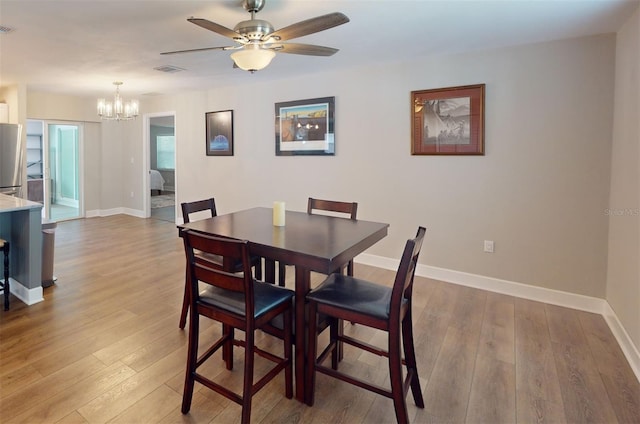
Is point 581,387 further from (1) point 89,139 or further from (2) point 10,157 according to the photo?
(1) point 89,139

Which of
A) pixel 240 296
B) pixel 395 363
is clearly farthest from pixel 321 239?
pixel 395 363

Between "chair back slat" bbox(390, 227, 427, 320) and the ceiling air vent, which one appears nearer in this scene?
"chair back slat" bbox(390, 227, 427, 320)

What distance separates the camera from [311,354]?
71.0 inches

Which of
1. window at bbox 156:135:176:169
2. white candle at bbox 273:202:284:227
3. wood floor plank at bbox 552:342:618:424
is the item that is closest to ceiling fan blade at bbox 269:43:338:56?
white candle at bbox 273:202:284:227

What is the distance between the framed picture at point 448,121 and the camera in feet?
11.1

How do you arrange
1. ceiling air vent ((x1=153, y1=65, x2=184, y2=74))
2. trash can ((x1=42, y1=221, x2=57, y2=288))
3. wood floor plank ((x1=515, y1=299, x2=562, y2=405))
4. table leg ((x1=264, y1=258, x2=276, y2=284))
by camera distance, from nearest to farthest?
1. wood floor plank ((x1=515, y1=299, x2=562, y2=405))
2. table leg ((x1=264, y1=258, x2=276, y2=284))
3. trash can ((x1=42, y1=221, x2=57, y2=288))
4. ceiling air vent ((x1=153, y1=65, x2=184, y2=74))

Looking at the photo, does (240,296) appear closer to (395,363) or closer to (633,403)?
(395,363)

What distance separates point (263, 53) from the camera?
2199 millimetres

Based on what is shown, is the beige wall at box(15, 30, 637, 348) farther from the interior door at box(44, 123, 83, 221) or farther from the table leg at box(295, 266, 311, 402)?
the interior door at box(44, 123, 83, 221)

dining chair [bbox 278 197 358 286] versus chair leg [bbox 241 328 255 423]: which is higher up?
dining chair [bbox 278 197 358 286]

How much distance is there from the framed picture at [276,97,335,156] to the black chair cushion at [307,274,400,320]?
2601mm

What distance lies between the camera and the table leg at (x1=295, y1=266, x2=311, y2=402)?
5.92 ft

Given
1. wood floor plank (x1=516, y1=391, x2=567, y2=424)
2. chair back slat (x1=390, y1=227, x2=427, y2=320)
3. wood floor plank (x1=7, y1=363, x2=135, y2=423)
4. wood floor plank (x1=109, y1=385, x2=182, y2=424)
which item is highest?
chair back slat (x1=390, y1=227, x2=427, y2=320)

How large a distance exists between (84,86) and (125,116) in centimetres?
87
